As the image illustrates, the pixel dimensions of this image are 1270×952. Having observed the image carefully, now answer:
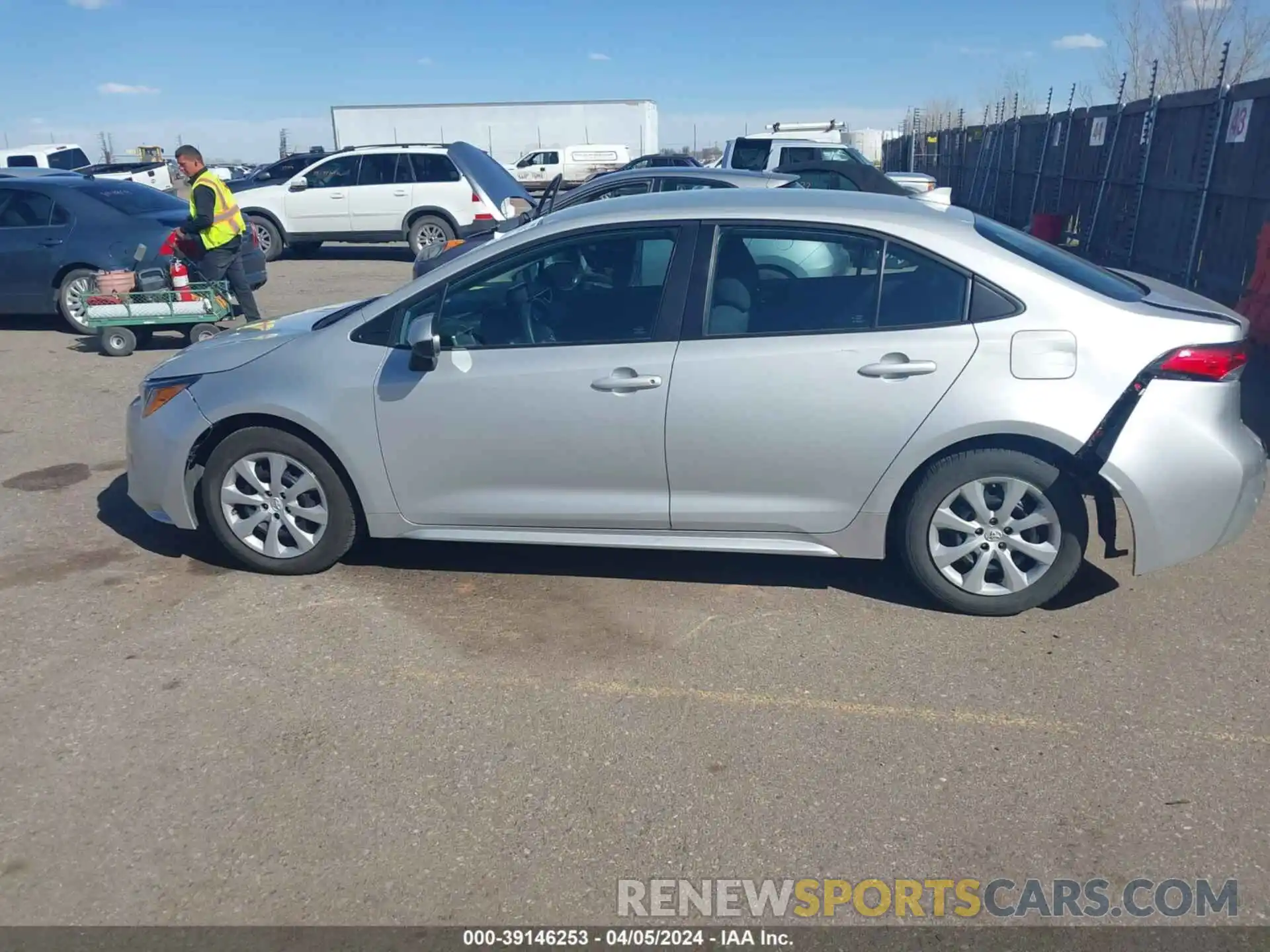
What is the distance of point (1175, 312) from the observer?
4.29m

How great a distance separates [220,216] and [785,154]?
9519 mm

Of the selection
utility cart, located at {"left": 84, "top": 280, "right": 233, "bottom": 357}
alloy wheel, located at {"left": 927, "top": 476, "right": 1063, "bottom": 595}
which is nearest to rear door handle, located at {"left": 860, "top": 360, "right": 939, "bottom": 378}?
alloy wheel, located at {"left": 927, "top": 476, "right": 1063, "bottom": 595}

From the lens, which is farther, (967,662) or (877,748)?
(967,662)

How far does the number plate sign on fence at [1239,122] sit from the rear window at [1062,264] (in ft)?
24.8

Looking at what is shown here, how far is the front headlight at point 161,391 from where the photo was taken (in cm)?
492

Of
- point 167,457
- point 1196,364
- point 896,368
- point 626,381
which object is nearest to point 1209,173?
point 1196,364

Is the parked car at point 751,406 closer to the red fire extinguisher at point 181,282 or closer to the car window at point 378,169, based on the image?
the red fire extinguisher at point 181,282

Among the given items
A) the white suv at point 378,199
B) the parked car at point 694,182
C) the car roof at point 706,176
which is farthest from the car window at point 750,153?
the car roof at point 706,176

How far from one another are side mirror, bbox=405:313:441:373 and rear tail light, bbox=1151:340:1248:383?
2.87 meters

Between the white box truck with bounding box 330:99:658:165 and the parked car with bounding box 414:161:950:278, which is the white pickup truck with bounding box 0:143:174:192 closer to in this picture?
the white box truck with bounding box 330:99:658:165

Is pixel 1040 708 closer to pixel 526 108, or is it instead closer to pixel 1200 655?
pixel 1200 655

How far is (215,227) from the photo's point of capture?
960 cm
